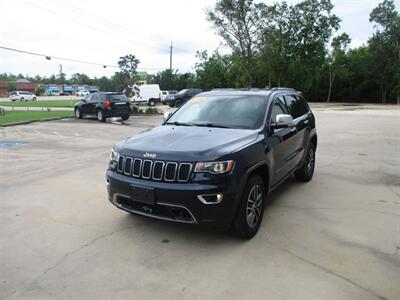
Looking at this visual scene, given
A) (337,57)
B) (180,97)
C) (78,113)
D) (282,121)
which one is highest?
(337,57)

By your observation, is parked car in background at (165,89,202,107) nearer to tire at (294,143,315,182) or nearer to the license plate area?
tire at (294,143,315,182)

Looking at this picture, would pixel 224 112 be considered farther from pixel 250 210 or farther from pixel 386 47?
pixel 386 47

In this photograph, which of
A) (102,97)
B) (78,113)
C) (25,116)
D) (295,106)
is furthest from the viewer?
(78,113)

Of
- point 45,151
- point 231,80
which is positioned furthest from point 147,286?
point 231,80

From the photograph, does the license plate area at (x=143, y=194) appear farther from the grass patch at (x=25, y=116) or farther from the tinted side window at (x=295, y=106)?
the grass patch at (x=25, y=116)

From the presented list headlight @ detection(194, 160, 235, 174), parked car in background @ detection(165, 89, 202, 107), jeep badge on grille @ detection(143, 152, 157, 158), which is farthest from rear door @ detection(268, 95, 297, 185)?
parked car in background @ detection(165, 89, 202, 107)

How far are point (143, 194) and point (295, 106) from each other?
3.50m

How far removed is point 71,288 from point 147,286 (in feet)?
2.16

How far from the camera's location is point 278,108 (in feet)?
16.6

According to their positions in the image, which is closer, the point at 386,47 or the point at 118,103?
the point at 118,103

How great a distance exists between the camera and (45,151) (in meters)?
9.56

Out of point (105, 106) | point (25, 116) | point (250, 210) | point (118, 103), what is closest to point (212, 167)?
point (250, 210)

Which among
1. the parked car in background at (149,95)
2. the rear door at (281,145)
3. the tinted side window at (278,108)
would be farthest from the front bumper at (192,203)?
the parked car in background at (149,95)

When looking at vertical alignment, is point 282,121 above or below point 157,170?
above
